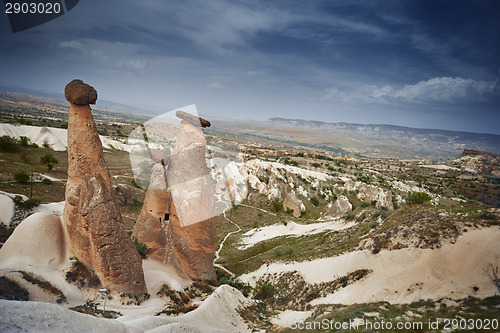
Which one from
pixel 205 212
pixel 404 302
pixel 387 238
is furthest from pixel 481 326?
pixel 205 212

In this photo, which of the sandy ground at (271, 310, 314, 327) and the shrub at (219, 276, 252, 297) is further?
the shrub at (219, 276, 252, 297)

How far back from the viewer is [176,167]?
1602 cm

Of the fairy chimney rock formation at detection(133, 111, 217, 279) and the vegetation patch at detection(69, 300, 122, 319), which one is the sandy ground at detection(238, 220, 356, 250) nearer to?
the fairy chimney rock formation at detection(133, 111, 217, 279)

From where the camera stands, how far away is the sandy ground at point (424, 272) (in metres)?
12.6

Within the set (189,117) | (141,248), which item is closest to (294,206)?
(141,248)

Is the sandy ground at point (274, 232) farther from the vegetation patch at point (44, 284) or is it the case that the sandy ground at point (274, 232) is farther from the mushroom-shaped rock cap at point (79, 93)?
the mushroom-shaped rock cap at point (79, 93)

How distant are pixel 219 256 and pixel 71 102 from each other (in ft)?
71.7

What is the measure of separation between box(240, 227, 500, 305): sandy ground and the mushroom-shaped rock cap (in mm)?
16646

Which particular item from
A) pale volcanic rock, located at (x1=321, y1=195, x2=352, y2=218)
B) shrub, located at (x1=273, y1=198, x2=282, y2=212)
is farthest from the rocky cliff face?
shrub, located at (x1=273, y1=198, x2=282, y2=212)

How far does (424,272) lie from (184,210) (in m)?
14.0

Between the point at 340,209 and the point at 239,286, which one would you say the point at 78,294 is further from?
the point at 340,209

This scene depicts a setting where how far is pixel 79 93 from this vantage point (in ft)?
38.0

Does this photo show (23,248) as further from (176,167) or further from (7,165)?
(7,165)

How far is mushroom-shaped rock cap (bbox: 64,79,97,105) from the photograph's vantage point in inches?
456
